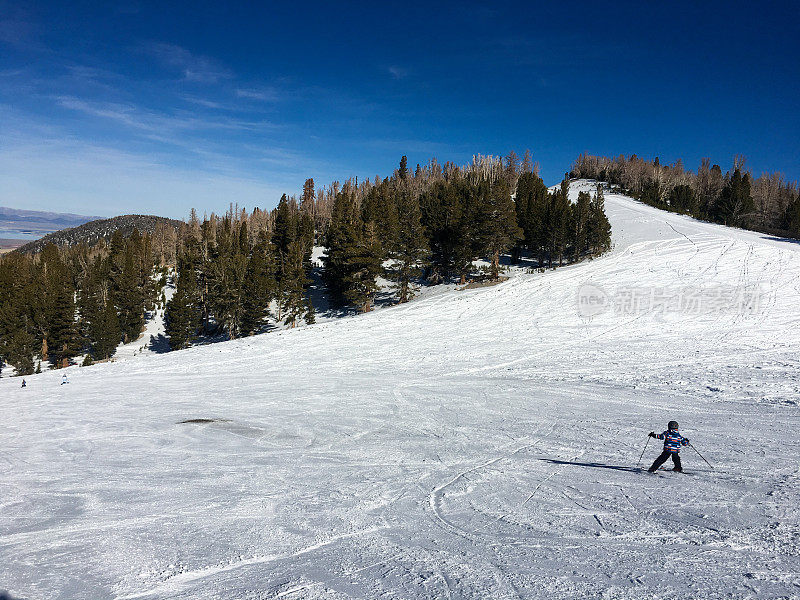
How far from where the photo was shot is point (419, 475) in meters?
11.2

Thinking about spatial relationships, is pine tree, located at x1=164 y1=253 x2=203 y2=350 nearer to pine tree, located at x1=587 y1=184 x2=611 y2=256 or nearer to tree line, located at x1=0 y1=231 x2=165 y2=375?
tree line, located at x1=0 y1=231 x2=165 y2=375

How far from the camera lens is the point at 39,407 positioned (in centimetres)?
2120

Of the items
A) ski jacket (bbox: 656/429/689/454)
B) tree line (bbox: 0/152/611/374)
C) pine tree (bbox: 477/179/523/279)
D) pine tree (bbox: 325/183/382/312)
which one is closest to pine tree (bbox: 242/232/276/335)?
tree line (bbox: 0/152/611/374)

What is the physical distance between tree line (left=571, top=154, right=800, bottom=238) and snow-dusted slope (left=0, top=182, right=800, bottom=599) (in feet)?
201

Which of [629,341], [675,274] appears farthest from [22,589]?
[675,274]

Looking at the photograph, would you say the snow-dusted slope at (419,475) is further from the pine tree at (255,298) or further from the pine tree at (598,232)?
the pine tree at (598,232)

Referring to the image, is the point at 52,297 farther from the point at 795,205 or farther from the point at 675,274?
the point at 795,205

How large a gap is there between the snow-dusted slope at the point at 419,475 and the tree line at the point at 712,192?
201 feet

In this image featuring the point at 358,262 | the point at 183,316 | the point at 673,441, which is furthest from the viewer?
the point at 183,316

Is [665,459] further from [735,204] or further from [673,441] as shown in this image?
[735,204]

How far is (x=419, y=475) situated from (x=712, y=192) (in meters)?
141

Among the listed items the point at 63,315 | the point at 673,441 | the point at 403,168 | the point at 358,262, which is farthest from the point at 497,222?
the point at 403,168

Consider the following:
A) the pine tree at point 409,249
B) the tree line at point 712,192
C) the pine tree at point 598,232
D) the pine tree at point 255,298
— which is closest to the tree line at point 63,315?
the pine tree at point 255,298

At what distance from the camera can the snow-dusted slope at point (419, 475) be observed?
6793 mm
